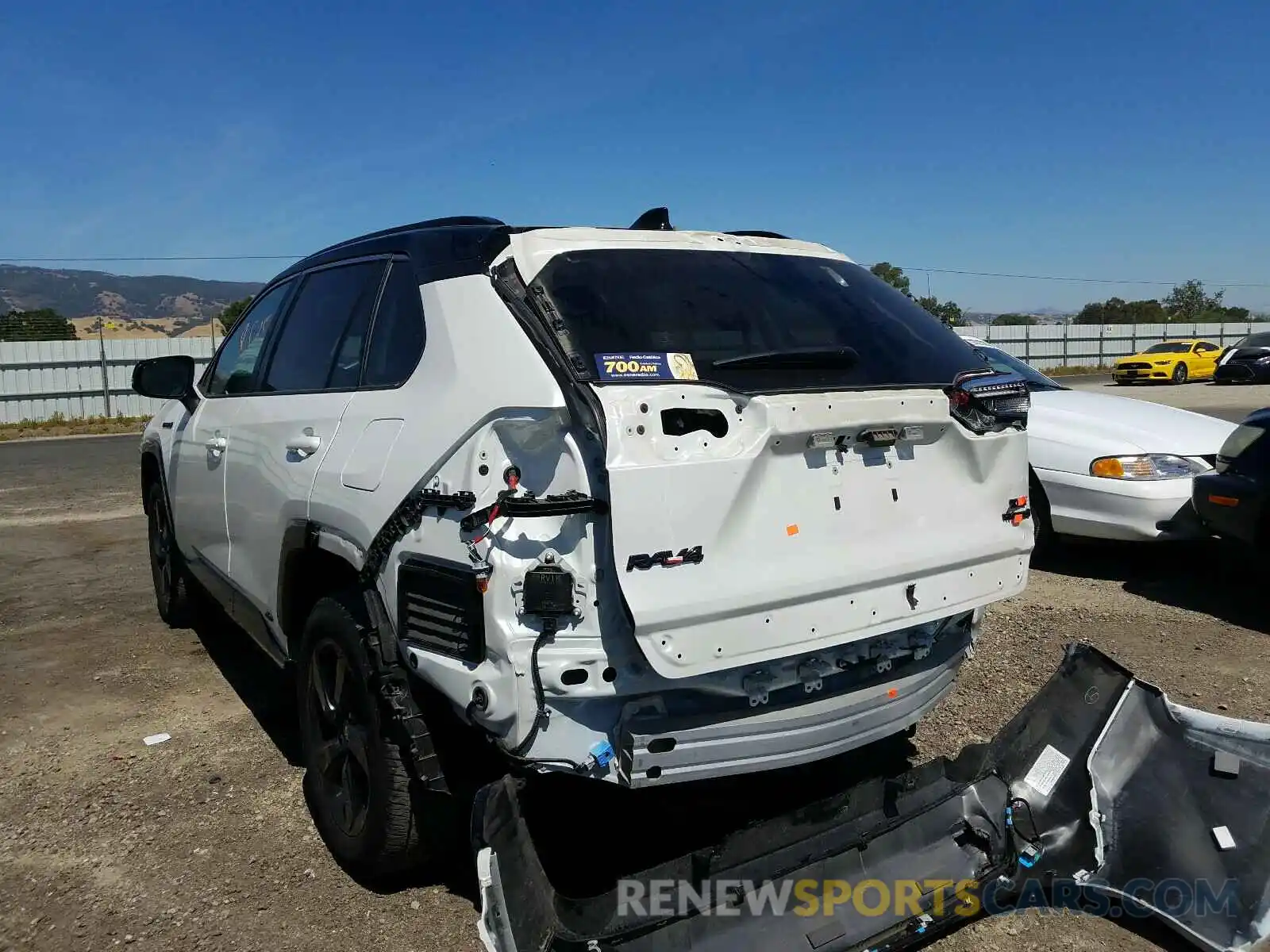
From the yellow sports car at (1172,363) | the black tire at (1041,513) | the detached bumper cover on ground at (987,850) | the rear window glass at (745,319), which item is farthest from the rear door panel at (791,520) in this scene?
the yellow sports car at (1172,363)

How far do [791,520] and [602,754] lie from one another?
758 millimetres

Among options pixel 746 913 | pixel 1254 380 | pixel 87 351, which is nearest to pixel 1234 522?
pixel 746 913

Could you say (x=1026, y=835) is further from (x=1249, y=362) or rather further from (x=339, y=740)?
(x=1249, y=362)

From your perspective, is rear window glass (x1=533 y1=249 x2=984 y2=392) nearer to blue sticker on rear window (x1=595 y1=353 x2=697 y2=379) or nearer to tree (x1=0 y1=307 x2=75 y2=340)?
blue sticker on rear window (x1=595 y1=353 x2=697 y2=379)

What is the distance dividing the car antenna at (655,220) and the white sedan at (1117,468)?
306 centimetres

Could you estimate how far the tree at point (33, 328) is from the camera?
2520 cm

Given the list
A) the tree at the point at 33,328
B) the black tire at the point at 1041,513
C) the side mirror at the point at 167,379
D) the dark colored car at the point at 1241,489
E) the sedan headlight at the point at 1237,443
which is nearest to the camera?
the side mirror at the point at 167,379

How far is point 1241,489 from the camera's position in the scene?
5.27 m

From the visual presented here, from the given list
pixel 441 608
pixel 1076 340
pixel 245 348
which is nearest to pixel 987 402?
pixel 441 608

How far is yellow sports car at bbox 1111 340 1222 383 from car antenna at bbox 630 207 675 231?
94.5ft

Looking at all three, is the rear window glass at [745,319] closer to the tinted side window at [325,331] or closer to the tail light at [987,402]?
the tail light at [987,402]

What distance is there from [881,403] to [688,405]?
609 mm

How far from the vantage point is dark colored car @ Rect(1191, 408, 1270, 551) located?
17.0 ft

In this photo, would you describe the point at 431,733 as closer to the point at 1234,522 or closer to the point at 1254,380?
the point at 1234,522
